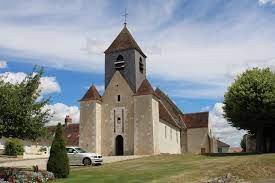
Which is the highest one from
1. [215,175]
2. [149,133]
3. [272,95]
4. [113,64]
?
[113,64]

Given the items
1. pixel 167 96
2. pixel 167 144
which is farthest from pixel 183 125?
pixel 167 144

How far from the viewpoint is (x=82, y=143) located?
41.0 meters

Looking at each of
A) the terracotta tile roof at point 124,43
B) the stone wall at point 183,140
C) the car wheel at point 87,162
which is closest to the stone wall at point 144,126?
the terracotta tile roof at point 124,43

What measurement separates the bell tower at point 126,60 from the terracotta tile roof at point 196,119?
1361 centimetres

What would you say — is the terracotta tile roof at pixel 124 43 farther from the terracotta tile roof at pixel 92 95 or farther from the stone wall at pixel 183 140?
the stone wall at pixel 183 140

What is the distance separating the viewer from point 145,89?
40.6m

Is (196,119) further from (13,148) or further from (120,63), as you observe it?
(13,148)

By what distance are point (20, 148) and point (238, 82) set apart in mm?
26806

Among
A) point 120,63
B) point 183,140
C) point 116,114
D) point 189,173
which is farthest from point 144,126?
point 189,173

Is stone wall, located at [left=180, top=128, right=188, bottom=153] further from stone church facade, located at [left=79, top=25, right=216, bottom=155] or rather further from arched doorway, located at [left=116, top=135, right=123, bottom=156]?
arched doorway, located at [left=116, top=135, right=123, bottom=156]

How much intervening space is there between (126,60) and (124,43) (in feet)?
7.67

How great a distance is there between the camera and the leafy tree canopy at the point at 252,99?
34878 millimetres

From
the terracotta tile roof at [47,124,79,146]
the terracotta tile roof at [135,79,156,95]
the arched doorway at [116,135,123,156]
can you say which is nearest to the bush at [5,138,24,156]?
the terracotta tile roof at [47,124,79,146]

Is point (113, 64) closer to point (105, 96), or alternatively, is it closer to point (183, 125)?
point (105, 96)
